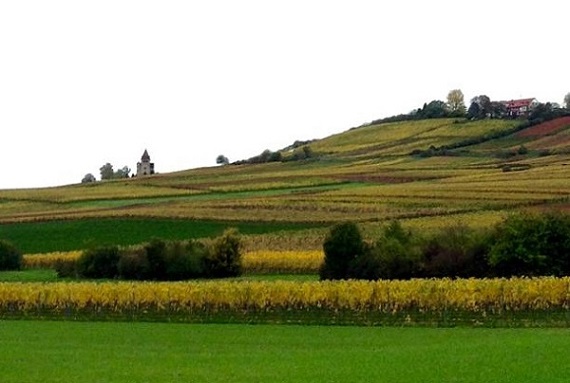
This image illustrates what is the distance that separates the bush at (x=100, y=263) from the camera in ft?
210

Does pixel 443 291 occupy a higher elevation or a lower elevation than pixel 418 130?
lower

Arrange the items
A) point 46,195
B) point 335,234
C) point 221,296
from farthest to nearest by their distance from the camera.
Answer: point 46,195
point 335,234
point 221,296

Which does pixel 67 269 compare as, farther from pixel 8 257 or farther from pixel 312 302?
pixel 312 302

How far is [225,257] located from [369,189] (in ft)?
124

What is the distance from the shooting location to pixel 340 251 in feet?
179

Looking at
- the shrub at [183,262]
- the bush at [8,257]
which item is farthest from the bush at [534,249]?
the bush at [8,257]

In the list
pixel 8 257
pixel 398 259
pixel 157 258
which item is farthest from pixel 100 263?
pixel 398 259

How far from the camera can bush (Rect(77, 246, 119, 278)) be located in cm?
6391

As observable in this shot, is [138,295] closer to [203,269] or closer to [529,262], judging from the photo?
[203,269]

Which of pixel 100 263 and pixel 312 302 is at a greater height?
pixel 100 263

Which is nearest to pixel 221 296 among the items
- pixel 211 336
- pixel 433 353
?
pixel 211 336

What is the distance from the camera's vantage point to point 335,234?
54.7 meters

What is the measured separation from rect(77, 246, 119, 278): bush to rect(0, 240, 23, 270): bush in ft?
24.6

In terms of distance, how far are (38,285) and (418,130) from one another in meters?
145
